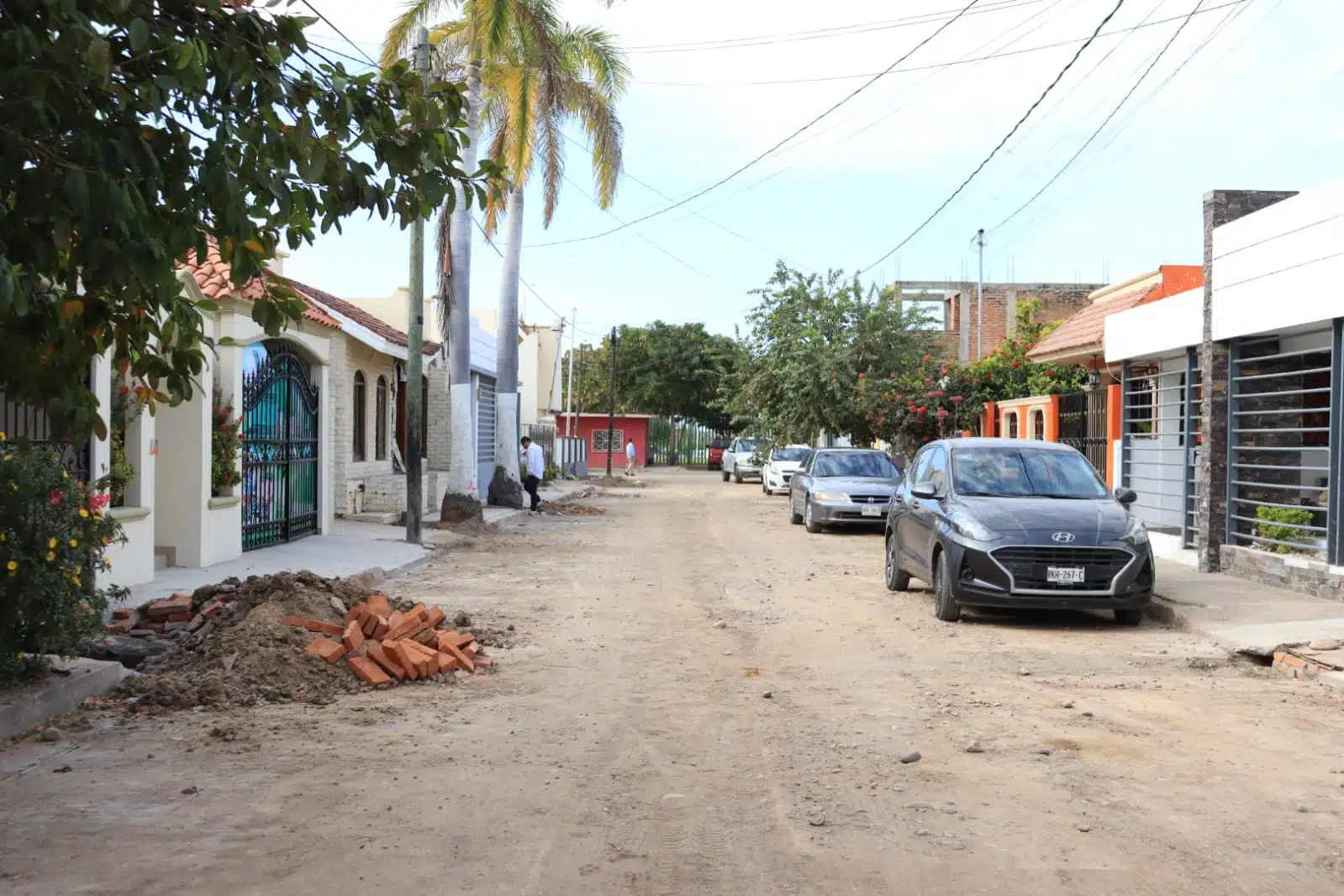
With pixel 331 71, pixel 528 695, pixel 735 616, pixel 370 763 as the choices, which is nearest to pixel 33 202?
pixel 331 71

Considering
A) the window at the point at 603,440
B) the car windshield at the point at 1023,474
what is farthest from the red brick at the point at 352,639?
the window at the point at 603,440

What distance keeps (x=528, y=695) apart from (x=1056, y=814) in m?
3.70

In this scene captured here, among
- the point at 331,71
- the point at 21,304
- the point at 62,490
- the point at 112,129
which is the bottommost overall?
the point at 62,490

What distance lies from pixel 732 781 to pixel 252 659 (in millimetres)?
3886

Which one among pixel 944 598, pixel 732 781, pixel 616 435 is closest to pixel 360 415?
pixel 944 598

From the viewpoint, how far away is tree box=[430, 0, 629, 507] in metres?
24.2

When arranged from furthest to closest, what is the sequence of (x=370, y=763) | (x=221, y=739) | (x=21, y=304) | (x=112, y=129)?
(x=221, y=739), (x=370, y=763), (x=112, y=129), (x=21, y=304)

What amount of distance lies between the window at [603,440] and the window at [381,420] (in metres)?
40.1

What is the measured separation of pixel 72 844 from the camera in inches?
196

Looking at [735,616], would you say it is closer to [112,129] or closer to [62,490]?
[62,490]

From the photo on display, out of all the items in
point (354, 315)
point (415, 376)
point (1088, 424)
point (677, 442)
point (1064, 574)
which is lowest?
point (1064, 574)

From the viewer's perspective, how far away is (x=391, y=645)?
336 inches

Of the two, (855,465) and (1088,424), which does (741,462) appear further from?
(1088,424)

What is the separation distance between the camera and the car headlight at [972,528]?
430 inches
